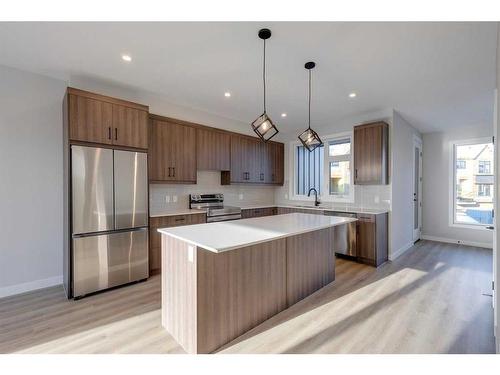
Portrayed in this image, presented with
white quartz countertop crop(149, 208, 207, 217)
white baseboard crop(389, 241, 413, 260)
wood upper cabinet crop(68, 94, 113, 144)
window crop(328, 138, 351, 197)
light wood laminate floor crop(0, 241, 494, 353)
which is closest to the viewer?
light wood laminate floor crop(0, 241, 494, 353)

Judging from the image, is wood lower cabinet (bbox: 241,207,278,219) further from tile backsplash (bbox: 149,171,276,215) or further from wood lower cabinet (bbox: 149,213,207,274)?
wood lower cabinet (bbox: 149,213,207,274)

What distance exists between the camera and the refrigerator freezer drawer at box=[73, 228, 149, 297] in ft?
9.27

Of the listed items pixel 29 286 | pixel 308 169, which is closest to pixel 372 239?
pixel 308 169

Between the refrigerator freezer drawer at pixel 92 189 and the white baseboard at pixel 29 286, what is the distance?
40.2 inches

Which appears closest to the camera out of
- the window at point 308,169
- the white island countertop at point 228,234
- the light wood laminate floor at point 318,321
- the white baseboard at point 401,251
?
the white island countertop at point 228,234

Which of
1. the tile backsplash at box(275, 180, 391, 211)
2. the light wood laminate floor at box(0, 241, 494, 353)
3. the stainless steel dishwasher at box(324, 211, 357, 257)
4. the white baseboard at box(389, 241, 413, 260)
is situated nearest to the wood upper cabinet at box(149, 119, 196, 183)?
the light wood laminate floor at box(0, 241, 494, 353)

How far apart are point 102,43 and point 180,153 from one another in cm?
192

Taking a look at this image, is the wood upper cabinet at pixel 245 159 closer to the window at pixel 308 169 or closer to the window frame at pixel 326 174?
the window frame at pixel 326 174

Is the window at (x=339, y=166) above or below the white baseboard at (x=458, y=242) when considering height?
above

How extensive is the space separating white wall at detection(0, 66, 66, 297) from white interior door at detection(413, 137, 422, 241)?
267 inches

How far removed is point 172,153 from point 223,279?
2628mm

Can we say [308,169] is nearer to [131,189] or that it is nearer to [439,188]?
[439,188]

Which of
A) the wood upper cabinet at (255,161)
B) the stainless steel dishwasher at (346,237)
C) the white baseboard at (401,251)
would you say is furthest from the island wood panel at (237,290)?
the white baseboard at (401,251)

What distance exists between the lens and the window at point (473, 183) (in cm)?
516
